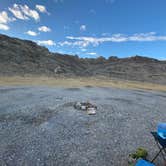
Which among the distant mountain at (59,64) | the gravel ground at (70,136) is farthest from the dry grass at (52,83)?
the gravel ground at (70,136)

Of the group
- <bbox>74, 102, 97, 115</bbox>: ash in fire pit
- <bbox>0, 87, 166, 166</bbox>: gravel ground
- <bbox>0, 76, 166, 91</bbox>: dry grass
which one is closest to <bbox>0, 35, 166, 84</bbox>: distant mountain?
<bbox>0, 76, 166, 91</bbox>: dry grass

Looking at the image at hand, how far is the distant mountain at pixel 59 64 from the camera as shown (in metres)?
33.9

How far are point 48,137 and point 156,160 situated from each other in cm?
A: 284

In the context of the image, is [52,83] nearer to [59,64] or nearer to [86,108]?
[86,108]

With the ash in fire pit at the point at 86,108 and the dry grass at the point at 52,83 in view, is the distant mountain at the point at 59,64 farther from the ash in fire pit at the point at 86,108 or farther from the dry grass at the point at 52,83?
the ash in fire pit at the point at 86,108

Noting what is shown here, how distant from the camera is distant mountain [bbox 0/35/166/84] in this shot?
33.9 meters

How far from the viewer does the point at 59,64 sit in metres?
42.5

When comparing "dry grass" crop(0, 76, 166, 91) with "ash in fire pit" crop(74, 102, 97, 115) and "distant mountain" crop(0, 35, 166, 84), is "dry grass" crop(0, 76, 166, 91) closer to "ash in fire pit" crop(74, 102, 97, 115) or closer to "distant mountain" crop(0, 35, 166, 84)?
"distant mountain" crop(0, 35, 166, 84)

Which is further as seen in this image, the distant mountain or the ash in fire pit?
the distant mountain

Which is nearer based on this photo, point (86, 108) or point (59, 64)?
point (86, 108)

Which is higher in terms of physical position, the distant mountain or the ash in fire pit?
the distant mountain

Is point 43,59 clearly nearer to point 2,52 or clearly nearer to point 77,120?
point 2,52

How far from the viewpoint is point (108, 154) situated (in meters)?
4.36

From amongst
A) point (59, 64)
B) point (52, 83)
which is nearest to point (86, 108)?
point (52, 83)
